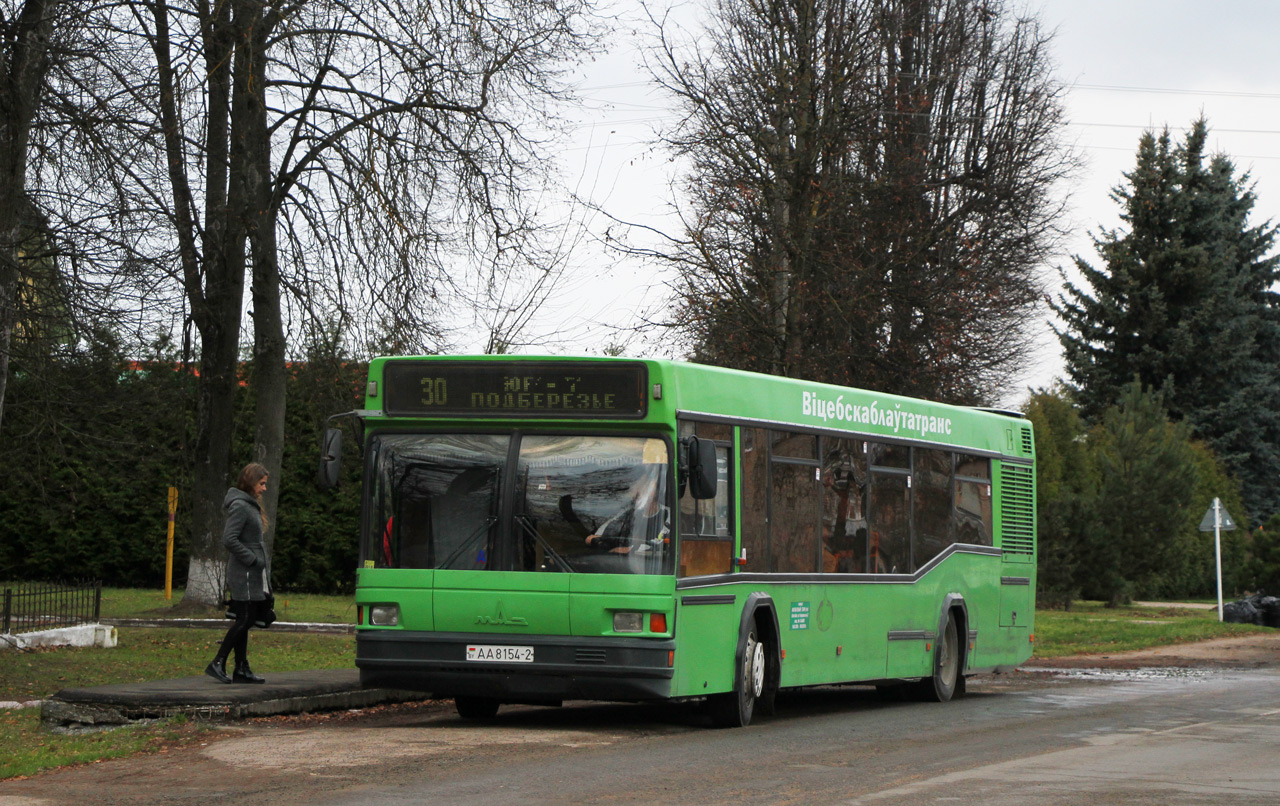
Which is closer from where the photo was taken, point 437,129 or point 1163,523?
point 437,129

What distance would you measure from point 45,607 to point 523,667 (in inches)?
430

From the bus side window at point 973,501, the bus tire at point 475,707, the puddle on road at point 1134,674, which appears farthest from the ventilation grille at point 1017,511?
the bus tire at point 475,707

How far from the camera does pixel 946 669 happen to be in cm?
1708

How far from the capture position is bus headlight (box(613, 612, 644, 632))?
39.1 ft

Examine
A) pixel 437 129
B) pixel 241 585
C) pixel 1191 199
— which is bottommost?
pixel 241 585

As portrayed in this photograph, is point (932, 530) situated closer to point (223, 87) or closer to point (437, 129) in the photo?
point (437, 129)

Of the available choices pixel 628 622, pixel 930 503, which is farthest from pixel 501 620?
pixel 930 503

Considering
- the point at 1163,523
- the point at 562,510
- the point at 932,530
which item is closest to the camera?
the point at 562,510

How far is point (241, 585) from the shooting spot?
44.4ft

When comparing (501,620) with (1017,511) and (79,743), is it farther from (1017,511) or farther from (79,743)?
(1017,511)

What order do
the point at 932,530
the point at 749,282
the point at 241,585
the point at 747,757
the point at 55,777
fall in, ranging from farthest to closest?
the point at 749,282, the point at 932,530, the point at 241,585, the point at 747,757, the point at 55,777

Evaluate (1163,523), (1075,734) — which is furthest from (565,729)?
(1163,523)

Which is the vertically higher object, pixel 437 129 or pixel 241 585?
pixel 437 129

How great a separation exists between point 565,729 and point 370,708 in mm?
2491
